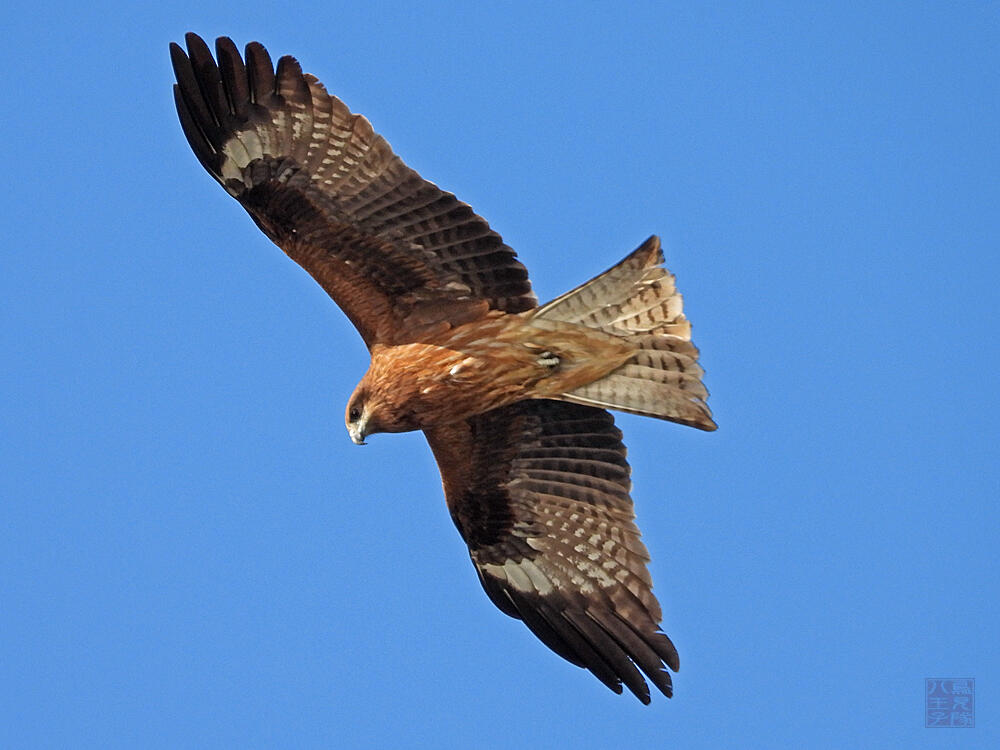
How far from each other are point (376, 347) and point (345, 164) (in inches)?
44.8

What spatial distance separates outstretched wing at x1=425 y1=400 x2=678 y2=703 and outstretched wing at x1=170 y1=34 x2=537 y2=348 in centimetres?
118

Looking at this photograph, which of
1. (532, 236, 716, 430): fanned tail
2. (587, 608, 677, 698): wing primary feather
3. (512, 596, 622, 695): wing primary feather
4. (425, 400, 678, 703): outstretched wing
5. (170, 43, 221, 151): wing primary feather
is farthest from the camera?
(425, 400, 678, 703): outstretched wing

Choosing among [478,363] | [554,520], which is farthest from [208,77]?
[554,520]

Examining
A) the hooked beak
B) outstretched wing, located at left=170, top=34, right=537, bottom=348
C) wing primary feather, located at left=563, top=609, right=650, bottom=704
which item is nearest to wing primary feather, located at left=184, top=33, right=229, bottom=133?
outstretched wing, located at left=170, top=34, right=537, bottom=348

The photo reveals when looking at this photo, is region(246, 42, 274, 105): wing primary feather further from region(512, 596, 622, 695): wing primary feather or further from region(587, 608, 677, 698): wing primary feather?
region(587, 608, 677, 698): wing primary feather

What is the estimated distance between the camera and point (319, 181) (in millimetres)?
9672

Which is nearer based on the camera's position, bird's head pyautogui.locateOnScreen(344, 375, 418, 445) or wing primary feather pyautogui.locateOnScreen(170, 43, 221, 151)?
wing primary feather pyautogui.locateOnScreen(170, 43, 221, 151)

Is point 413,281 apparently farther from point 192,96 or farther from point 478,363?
point 192,96

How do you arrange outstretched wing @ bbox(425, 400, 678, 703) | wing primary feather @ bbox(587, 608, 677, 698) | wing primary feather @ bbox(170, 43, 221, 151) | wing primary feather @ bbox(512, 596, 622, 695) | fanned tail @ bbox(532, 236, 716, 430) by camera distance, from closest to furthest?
wing primary feather @ bbox(170, 43, 221, 151) < fanned tail @ bbox(532, 236, 716, 430) < wing primary feather @ bbox(587, 608, 677, 698) < wing primary feather @ bbox(512, 596, 622, 695) < outstretched wing @ bbox(425, 400, 678, 703)

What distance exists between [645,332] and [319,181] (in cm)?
217

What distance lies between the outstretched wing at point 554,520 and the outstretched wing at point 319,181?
46.3 inches

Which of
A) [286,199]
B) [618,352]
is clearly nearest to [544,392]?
[618,352]

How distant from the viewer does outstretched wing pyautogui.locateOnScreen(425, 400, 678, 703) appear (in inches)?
413

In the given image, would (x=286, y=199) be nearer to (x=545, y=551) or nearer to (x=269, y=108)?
(x=269, y=108)
